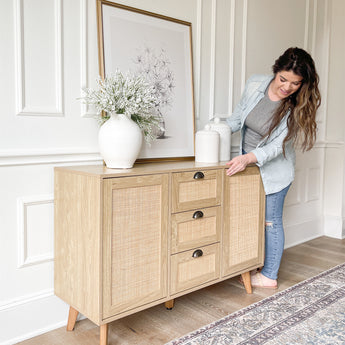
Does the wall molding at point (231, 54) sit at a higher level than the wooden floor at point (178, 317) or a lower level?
higher

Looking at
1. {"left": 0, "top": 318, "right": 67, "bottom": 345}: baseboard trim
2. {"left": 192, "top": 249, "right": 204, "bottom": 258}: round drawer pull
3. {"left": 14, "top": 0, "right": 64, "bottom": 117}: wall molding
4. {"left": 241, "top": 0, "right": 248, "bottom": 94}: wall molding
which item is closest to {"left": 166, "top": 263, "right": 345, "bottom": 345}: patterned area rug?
{"left": 192, "top": 249, "right": 204, "bottom": 258}: round drawer pull

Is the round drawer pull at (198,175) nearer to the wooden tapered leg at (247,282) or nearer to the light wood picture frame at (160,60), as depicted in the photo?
the light wood picture frame at (160,60)

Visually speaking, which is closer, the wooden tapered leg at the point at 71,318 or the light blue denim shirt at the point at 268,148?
the wooden tapered leg at the point at 71,318

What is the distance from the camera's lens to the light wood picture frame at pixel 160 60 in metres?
2.21

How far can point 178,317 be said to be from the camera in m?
2.26

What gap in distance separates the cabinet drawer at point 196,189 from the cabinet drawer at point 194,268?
249 mm

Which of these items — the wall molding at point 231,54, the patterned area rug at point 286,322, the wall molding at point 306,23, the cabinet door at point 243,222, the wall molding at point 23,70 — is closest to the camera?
the wall molding at point 23,70

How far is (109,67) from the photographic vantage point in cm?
221

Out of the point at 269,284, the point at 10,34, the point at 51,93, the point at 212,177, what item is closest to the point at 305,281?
the point at 269,284

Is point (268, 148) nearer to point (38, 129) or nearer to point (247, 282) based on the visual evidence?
point (247, 282)

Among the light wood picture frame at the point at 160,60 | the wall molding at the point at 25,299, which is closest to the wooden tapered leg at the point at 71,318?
the wall molding at the point at 25,299

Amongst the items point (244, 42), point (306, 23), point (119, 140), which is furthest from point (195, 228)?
point (306, 23)

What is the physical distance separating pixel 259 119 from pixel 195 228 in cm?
88

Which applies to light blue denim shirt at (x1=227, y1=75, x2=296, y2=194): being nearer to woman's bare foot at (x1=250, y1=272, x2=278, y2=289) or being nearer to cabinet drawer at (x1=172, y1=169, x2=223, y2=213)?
cabinet drawer at (x1=172, y1=169, x2=223, y2=213)
